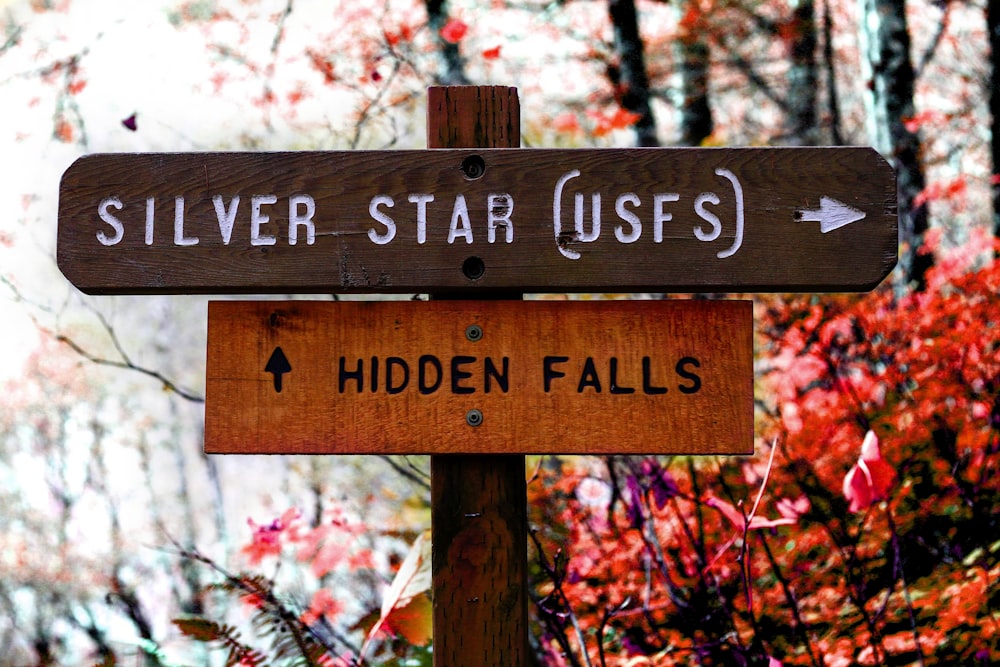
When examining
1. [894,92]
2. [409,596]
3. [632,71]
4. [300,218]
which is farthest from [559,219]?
[632,71]

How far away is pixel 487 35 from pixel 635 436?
25.0 ft

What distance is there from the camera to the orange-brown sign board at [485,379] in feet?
5.19

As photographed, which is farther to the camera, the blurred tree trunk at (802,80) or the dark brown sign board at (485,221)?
the blurred tree trunk at (802,80)

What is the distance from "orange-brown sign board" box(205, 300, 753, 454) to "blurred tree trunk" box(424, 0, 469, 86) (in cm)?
431

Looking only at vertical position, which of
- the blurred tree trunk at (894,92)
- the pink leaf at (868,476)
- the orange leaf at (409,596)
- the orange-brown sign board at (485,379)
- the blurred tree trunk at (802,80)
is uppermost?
the blurred tree trunk at (802,80)

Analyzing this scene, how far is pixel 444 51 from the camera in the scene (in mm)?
6309

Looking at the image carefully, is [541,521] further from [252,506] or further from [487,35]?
[252,506]

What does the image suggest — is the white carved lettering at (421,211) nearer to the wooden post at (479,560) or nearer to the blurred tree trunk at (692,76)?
the wooden post at (479,560)

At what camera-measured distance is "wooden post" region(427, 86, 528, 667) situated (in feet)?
5.31

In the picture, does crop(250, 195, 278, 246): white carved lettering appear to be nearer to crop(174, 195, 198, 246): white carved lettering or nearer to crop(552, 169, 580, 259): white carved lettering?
crop(174, 195, 198, 246): white carved lettering

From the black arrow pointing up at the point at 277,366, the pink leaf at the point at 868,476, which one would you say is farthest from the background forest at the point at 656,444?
the black arrow pointing up at the point at 277,366

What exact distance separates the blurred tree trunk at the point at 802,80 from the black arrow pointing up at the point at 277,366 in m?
7.90

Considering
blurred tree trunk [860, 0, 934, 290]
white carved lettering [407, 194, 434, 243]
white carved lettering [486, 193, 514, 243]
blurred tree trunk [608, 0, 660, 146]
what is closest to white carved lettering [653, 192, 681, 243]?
white carved lettering [486, 193, 514, 243]

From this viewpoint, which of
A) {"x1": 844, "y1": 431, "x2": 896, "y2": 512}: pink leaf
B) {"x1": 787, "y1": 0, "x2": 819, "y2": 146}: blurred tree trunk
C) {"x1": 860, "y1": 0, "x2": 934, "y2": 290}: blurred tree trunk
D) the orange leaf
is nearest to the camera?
{"x1": 844, "y1": 431, "x2": 896, "y2": 512}: pink leaf
